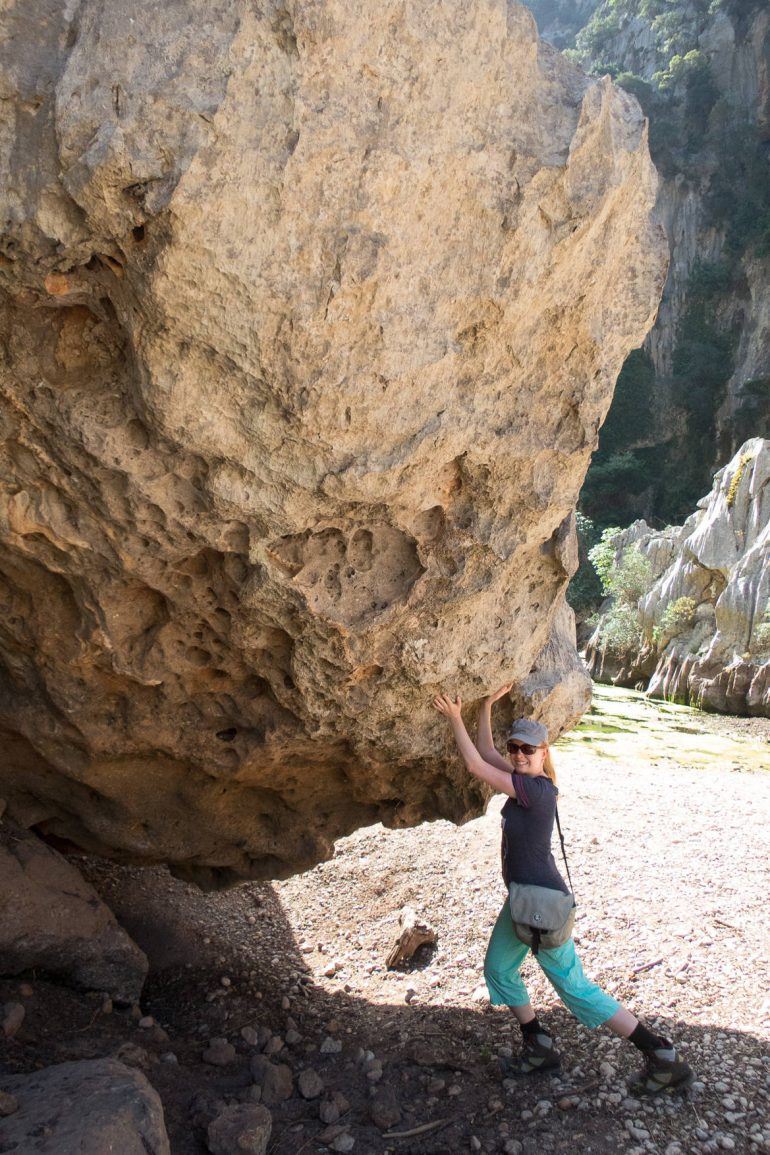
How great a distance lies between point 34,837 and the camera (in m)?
5.05

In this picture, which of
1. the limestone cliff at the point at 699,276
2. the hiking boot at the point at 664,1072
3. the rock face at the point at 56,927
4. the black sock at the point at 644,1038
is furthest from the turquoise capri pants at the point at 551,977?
the limestone cliff at the point at 699,276

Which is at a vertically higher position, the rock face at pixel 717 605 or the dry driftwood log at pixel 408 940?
the rock face at pixel 717 605

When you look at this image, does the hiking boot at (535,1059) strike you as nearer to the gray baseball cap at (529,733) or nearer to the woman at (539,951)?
the woman at (539,951)

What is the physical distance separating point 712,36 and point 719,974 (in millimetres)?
44146

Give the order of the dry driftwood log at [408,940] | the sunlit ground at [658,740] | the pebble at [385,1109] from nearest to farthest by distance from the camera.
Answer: the pebble at [385,1109]
the dry driftwood log at [408,940]
the sunlit ground at [658,740]

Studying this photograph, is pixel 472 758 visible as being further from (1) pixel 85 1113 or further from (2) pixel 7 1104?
(2) pixel 7 1104

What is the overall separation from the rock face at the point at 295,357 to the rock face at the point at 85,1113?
64.3 inches

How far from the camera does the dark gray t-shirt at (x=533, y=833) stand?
407 centimetres

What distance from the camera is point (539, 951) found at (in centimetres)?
400

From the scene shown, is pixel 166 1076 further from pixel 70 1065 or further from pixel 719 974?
pixel 719 974

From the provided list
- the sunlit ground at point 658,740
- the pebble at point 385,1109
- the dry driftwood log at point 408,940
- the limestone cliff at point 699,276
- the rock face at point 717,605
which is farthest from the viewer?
the limestone cliff at point 699,276

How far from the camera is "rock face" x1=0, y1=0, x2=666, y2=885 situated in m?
2.78

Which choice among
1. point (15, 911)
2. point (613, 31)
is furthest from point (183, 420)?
point (613, 31)

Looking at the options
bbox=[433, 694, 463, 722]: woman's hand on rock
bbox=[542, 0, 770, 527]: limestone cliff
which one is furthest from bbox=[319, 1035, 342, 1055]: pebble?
bbox=[542, 0, 770, 527]: limestone cliff
